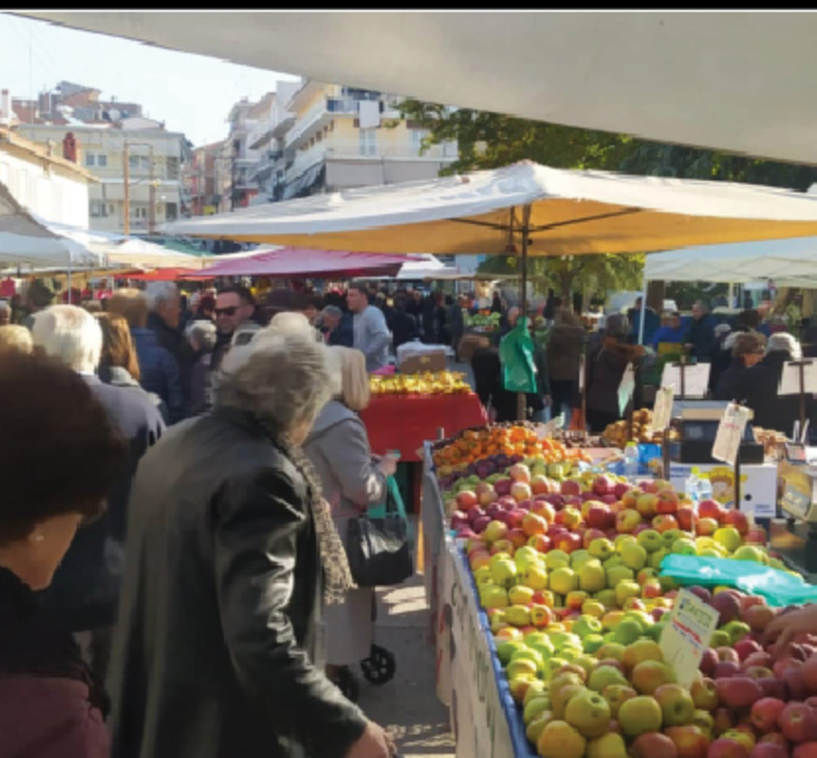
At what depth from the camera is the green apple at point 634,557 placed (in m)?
3.66

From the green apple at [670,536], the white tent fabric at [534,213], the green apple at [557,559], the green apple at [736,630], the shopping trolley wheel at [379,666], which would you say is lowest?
the shopping trolley wheel at [379,666]

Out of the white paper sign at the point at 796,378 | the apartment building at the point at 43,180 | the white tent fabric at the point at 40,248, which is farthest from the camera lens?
the apartment building at the point at 43,180

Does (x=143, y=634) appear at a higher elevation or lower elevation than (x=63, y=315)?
lower

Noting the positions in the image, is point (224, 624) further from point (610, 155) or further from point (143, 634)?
point (610, 155)

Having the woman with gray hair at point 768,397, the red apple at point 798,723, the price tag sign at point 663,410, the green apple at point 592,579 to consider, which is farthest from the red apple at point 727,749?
the woman with gray hair at point 768,397

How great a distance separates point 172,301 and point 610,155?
50.2 ft

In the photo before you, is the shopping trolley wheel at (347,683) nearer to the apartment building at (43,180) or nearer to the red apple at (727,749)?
the red apple at (727,749)

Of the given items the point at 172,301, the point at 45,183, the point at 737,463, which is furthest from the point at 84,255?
the point at 45,183

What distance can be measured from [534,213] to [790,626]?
4291 millimetres

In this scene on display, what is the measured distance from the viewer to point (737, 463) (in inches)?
171

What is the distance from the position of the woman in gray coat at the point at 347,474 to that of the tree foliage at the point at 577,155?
1471 centimetres

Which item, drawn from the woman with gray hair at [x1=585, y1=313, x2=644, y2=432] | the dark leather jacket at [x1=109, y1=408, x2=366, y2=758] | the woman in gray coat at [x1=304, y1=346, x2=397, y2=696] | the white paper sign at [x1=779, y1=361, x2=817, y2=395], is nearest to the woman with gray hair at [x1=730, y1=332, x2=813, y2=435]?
the white paper sign at [x1=779, y1=361, x2=817, y2=395]

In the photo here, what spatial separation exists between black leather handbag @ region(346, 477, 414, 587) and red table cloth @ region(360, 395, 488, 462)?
14.7 ft

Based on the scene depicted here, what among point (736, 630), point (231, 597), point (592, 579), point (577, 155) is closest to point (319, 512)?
point (231, 597)
